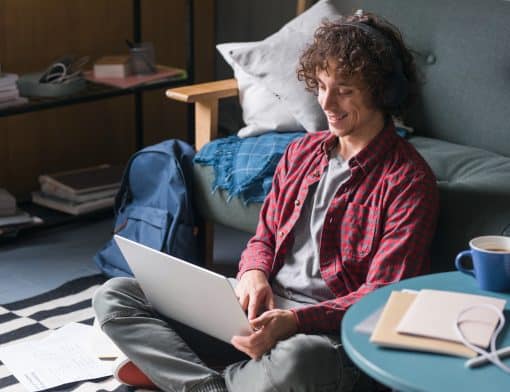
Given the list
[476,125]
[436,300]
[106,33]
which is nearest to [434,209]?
[436,300]

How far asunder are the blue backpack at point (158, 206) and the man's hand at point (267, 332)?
879 mm

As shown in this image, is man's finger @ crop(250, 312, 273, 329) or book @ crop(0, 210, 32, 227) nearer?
man's finger @ crop(250, 312, 273, 329)

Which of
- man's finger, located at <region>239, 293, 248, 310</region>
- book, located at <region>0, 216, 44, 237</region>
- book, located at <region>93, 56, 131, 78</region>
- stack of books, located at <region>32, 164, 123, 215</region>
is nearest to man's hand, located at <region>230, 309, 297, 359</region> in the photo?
man's finger, located at <region>239, 293, 248, 310</region>

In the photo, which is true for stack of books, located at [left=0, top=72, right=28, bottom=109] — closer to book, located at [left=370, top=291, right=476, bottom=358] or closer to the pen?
book, located at [left=370, top=291, right=476, bottom=358]

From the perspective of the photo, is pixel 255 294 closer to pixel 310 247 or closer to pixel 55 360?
pixel 310 247

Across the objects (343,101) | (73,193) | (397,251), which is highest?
(343,101)

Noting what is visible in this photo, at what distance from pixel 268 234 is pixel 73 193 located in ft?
4.40

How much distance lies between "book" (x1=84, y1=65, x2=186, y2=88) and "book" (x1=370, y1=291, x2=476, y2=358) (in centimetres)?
200

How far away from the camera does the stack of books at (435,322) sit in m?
1.30

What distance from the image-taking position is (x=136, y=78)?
3311mm

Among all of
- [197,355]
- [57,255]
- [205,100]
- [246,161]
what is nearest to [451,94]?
[246,161]

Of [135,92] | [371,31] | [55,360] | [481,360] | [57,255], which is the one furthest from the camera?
[135,92]

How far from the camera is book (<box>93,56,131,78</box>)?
3.31 meters

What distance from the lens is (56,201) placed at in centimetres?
329
